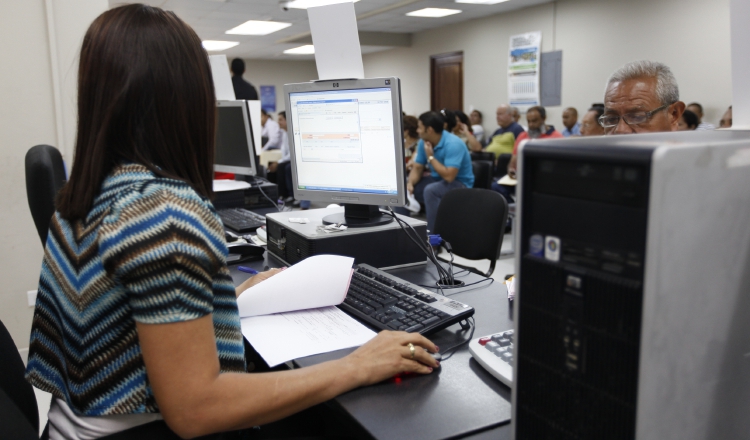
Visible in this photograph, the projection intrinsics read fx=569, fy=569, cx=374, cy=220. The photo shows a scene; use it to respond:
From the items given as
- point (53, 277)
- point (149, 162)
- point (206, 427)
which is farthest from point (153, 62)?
point (206, 427)

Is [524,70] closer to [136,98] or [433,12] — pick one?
[433,12]

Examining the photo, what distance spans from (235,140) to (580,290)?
218cm

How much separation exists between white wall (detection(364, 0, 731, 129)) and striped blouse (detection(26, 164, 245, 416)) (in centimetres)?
582

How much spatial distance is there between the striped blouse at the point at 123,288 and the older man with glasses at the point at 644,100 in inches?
54.7

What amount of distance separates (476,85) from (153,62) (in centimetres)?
820

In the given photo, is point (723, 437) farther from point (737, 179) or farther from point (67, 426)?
point (67, 426)

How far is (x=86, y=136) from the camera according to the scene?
804 mm

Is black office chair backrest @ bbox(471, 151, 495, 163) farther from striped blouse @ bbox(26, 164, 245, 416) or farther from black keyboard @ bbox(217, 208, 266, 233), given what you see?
striped blouse @ bbox(26, 164, 245, 416)

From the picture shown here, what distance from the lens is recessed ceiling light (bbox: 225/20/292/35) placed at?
26.8 feet

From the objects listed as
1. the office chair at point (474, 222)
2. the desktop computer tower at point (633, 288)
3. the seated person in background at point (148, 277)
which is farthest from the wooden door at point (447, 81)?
the desktop computer tower at point (633, 288)

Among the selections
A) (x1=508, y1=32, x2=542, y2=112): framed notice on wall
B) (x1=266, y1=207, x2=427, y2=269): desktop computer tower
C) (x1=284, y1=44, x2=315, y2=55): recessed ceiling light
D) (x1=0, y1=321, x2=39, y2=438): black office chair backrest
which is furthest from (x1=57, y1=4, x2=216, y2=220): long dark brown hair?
(x1=284, y1=44, x2=315, y2=55): recessed ceiling light

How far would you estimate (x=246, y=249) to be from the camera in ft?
5.49

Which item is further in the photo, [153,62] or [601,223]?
[153,62]

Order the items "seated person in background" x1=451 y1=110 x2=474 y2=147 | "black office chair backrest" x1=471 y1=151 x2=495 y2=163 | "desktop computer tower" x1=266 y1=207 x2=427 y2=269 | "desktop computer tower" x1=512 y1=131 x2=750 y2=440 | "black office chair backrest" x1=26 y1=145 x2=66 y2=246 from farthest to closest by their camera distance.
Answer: "seated person in background" x1=451 y1=110 x2=474 y2=147 → "black office chair backrest" x1=471 y1=151 x2=495 y2=163 → "black office chair backrest" x1=26 y1=145 x2=66 y2=246 → "desktop computer tower" x1=266 y1=207 x2=427 y2=269 → "desktop computer tower" x1=512 y1=131 x2=750 y2=440
